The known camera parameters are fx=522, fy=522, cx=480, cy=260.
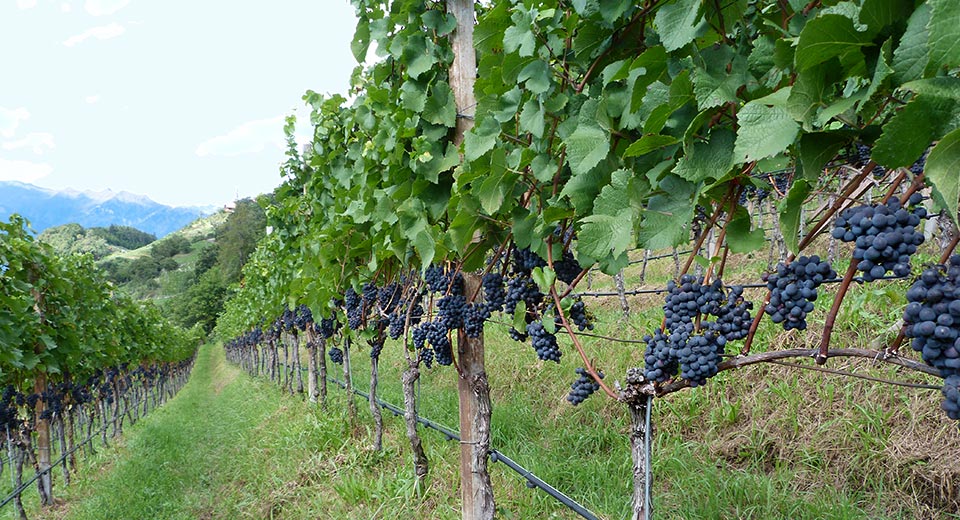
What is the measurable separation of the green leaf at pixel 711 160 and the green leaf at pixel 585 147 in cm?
25

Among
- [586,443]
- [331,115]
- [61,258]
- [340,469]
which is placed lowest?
[340,469]

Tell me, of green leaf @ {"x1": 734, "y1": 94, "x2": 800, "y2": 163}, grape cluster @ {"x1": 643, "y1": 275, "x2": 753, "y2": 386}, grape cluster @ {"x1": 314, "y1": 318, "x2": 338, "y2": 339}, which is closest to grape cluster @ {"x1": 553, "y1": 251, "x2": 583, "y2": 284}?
grape cluster @ {"x1": 643, "y1": 275, "x2": 753, "y2": 386}

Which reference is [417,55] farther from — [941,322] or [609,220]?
[941,322]

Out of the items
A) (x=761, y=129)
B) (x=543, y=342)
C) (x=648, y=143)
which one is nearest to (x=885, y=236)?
(x=761, y=129)

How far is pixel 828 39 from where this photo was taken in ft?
2.79

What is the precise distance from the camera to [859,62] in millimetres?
908

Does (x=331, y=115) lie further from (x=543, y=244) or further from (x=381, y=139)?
(x=543, y=244)

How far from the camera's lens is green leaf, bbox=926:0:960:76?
2.30 feet

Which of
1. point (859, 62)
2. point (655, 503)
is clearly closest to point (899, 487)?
point (655, 503)

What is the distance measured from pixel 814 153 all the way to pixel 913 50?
0.25 m

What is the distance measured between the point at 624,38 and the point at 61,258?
8284 mm

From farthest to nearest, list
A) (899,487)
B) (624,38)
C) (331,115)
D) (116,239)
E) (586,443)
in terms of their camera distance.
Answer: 1. (116,239)
2. (331,115)
3. (586,443)
4. (899,487)
5. (624,38)

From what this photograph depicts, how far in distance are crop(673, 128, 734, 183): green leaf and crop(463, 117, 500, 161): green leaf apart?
2.82ft

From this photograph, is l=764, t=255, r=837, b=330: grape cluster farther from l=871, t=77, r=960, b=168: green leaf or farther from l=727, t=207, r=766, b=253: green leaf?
l=871, t=77, r=960, b=168: green leaf
